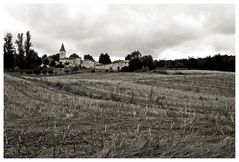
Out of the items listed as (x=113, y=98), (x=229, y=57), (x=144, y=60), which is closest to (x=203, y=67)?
(x=229, y=57)

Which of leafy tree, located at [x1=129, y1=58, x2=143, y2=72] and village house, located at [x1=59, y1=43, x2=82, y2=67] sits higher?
village house, located at [x1=59, y1=43, x2=82, y2=67]

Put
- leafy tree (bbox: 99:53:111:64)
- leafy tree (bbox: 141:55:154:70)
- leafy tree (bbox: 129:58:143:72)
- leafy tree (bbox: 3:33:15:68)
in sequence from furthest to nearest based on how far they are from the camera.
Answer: leafy tree (bbox: 99:53:111:64)
leafy tree (bbox: 141:55:154:70)
leafy tree (bbox: 129:58:143:72)
leafy tree (bbox: 3:33:15:68)

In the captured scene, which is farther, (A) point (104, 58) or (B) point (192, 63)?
(A) point (104, 58)

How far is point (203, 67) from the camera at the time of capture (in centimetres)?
7994

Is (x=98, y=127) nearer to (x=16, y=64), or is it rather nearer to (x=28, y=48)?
(x=16, y=64)

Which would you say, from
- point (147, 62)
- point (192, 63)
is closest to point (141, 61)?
point (147, 62)

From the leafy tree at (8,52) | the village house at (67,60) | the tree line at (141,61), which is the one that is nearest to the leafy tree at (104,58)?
the village house at (67,60)

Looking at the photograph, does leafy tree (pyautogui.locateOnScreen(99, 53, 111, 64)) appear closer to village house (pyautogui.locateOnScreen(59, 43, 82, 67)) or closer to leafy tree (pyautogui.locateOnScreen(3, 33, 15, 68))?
village house (pyautogui.locateOnScreen(59, 43, 82, 67))

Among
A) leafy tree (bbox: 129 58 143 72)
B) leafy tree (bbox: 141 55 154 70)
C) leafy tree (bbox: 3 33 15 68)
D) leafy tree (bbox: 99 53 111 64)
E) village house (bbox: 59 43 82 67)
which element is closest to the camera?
leafy tree (bbox: 3 33 15 68)

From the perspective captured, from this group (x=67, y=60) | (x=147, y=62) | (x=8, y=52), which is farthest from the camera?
(x=67, y=60)

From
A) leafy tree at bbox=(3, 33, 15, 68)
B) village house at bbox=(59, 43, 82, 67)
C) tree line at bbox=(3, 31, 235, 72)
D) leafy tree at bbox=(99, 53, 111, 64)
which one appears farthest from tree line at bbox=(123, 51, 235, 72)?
village house at bbox=(59, 43, 82, 67)

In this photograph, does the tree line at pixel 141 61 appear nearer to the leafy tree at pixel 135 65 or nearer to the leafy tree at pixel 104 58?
the leafy tree at pixel 135 65

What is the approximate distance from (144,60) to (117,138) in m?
74.0

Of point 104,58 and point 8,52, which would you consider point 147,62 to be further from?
point 104,58
